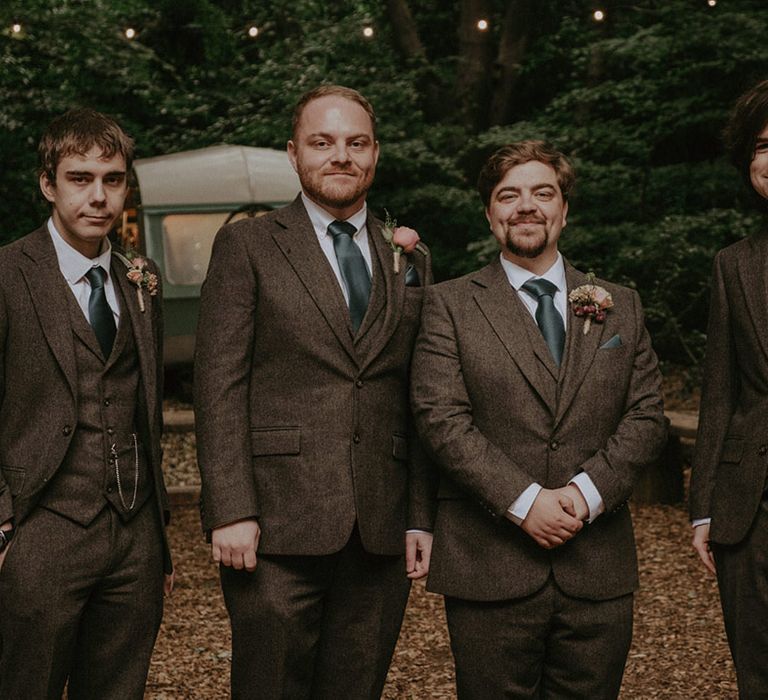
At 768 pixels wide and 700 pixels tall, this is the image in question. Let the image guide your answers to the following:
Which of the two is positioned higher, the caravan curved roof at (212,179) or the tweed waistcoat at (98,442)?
the caravan curved roof at (212,179)

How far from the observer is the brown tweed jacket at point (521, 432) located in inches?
121

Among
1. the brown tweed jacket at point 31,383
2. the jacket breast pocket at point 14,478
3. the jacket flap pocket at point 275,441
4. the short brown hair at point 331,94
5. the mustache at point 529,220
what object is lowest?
the jacket breast pocket at point 14,478

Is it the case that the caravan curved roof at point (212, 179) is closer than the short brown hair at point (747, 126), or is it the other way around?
the short brown hair at point (747, 126)

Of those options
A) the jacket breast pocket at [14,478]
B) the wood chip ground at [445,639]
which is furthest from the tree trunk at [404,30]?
the jacket breast pocket at [14,478]

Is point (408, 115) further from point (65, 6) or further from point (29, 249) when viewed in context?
point (29, 249)

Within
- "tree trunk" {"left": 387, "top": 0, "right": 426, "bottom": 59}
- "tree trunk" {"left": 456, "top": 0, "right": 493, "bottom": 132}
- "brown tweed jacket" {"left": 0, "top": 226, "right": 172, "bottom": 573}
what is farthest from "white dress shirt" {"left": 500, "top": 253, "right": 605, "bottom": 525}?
"tree trunk" {"left": 387, "top": 0, "right": 426, "bottom": 59}

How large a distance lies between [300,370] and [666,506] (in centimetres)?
514

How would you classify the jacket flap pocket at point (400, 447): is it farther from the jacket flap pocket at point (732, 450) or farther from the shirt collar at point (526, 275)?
the jacket flap pocket at point (732, 450)

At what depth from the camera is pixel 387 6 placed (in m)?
13.0

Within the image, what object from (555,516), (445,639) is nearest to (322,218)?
(555,516)

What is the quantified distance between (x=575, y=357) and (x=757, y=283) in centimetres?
55

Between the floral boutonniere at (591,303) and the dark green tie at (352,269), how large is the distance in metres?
0.59

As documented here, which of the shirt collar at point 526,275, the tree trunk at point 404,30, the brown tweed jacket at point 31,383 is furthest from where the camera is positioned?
the tree trunk at point 404,30

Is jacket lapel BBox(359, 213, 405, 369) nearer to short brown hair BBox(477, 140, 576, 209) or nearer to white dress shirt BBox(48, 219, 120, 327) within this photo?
short brown hair BBox(477, 140, 576, 209)
